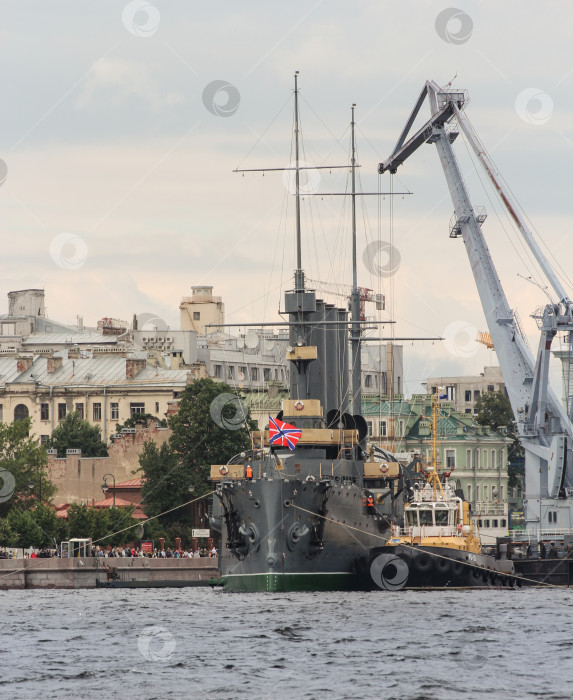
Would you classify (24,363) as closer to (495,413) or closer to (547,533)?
(495,413)

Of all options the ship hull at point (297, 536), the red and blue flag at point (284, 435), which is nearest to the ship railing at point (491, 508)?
the ship hull at point (297, 536)

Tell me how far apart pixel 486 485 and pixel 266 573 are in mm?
71570

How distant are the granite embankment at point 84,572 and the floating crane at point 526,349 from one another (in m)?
16.8

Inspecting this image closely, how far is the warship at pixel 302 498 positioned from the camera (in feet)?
213

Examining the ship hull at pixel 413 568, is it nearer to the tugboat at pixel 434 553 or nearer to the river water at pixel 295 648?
the tugboat at pixel 434 553

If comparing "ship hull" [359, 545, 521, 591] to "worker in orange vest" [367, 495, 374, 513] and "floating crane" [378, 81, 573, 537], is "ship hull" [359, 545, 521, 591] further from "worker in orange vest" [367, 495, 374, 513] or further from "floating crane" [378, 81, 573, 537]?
"floating crane" [378, 81, 573, 537]

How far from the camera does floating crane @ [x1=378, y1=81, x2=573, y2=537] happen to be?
268 feet

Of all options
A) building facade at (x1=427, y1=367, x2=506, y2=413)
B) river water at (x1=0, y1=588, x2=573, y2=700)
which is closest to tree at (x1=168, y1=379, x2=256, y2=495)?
river water at (x1=0, y1=588, x2=573, y2=700)

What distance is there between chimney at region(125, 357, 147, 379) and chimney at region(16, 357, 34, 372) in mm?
9841

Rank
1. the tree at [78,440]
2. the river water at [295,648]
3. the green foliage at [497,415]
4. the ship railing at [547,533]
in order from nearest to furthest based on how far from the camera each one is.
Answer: the river water at [295,648] → the ship railing at [547,533] → the tree at [78,440] → the green foliage at [497,415]

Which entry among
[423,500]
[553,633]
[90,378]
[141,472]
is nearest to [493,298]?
[423,500]

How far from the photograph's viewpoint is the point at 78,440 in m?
122

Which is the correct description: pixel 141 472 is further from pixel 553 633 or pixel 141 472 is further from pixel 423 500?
pixel 553 633

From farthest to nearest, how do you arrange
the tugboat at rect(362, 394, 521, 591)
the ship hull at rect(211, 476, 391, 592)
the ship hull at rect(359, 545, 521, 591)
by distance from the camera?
the tugboat at rect(362, 394, 521, 591) → the ship hull at rect(359, 545, 521, 591) → the ship hull at rect(211, 476, 391, 592)
